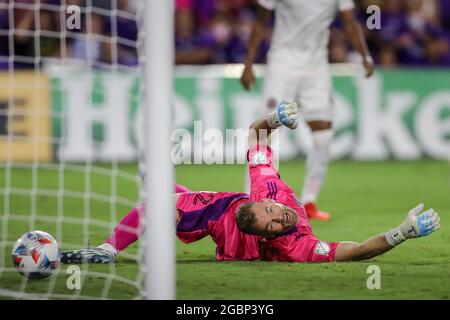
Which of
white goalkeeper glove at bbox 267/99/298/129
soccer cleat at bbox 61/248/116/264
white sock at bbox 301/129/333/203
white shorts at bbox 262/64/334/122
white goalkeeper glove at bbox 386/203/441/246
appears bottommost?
soccer cleat at bbox 61/248/116/264

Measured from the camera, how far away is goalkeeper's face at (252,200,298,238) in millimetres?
5980

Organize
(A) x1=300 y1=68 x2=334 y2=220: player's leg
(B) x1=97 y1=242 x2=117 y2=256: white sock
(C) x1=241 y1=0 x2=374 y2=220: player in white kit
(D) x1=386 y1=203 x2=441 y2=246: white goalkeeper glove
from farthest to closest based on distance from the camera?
(A) x1=300 y1=68 x2=334 y2=220: player's leg → (C) x1=241 y1=0 x2=374 y2=220: player in white kit → (B) x1=97 y1=242 x2=117 y2=256: white sock → (D) x1=386 y1=203 x2=441 y2=246: white goalkeeper glove

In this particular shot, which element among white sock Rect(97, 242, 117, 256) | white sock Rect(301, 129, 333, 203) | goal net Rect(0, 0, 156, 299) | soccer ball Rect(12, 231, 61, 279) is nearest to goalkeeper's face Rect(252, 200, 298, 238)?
white sock Rect(97, 242, 117, 256)

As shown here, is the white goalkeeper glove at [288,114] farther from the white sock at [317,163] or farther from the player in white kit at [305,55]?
the white sock at [317,163]

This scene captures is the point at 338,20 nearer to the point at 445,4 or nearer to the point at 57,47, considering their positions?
the point at 445,4

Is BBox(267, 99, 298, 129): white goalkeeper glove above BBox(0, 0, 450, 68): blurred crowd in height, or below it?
below

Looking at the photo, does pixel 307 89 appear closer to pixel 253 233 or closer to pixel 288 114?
pixel 288 114

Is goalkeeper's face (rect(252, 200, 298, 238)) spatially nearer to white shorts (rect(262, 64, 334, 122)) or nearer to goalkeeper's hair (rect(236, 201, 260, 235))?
goalkeeper's hair (rect(236, 201, 260, 235))

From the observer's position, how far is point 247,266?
6.30 meters

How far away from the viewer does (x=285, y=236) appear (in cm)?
630

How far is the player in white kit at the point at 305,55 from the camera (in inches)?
341

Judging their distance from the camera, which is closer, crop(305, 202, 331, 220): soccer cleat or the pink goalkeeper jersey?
the pink goalkeeper jersey

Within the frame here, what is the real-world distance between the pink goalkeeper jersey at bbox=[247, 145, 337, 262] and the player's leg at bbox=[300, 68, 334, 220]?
2230 mm
